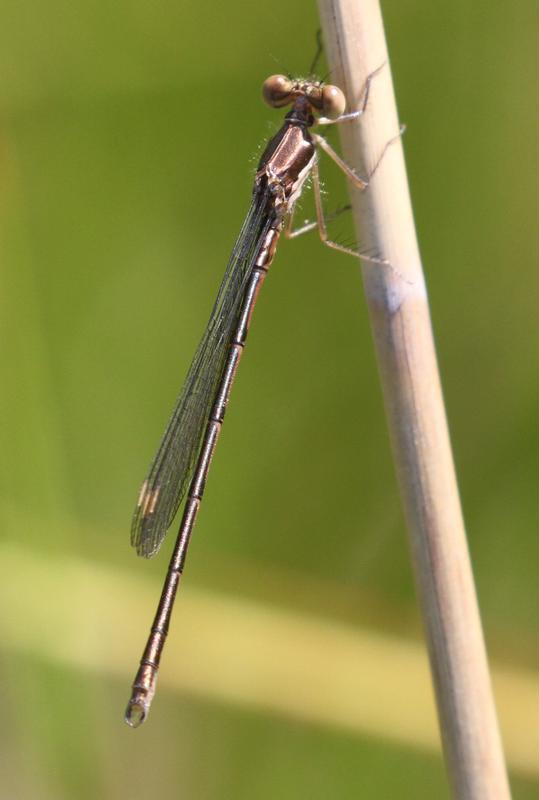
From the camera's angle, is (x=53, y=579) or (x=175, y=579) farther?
(x=53, y=579)

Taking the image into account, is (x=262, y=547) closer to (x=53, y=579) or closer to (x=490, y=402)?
(x=53, y=579)

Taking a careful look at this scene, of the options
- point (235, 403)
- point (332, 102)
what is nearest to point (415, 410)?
point (332, 102)

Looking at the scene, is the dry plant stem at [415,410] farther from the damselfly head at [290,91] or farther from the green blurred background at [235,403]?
the green blurred background at [235,403]

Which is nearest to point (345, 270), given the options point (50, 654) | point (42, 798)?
point (50, 654)

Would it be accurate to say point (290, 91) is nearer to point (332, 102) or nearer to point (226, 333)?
point (332, 102)

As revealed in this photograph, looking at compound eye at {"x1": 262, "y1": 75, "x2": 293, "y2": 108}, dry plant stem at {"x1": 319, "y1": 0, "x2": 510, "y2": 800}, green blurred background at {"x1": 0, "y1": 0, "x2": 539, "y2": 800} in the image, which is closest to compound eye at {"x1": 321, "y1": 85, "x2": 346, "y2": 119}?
dry plant stem at {"x1": 319, "y1": 0, "x2": 510, "y2": 800}

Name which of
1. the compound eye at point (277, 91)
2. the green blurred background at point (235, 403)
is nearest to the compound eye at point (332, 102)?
the compound eye at point (277, 91)

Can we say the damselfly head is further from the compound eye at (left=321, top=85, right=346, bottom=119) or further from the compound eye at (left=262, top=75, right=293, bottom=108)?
the compound eye at (left=321, top=85, right=346, bottom=119)
